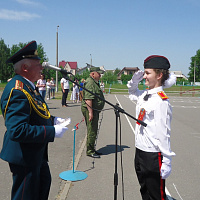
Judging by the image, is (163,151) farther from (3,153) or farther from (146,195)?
(3,153)

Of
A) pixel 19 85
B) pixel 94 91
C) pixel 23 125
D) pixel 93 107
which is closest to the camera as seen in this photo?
pixel 23 125

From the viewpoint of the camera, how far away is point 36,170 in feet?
7.15

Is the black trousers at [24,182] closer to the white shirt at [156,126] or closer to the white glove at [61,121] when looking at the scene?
the white glove at [61,121]

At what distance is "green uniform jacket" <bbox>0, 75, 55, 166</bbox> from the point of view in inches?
74.5

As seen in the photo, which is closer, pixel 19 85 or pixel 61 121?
pixel 19 85

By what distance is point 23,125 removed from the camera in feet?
6.21

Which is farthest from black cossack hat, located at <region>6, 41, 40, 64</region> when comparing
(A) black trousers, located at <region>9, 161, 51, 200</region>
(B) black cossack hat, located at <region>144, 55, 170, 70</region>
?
(B) black cossack hat, located at <region>144, 55, 170, 70</region>

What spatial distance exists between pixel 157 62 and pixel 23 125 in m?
1.57

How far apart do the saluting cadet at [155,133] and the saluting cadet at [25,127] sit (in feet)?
3.22

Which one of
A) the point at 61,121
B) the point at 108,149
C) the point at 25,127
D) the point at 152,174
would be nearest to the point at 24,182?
Answer: the point at 25,127

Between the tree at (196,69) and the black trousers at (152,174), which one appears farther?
the tree at (196,69)

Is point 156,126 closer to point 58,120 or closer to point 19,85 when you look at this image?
point 58,120

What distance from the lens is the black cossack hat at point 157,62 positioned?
253 cm

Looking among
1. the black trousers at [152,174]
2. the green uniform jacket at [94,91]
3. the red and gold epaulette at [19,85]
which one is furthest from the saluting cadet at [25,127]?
the green uniform jacket at [94,91]
